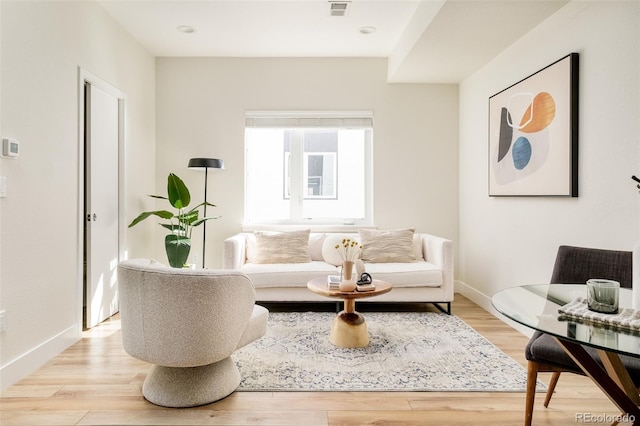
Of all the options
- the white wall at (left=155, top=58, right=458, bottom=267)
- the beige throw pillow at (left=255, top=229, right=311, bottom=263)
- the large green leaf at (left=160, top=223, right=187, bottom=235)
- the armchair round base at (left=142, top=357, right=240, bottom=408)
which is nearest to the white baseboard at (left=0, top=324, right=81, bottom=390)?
the armchair round base at (left=142, top=357, right=240, bottom=408)

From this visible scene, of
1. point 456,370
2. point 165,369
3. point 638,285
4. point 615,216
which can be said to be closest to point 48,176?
point 165,369

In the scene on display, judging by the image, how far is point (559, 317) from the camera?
49.9 inches

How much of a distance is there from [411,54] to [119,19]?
2.76m

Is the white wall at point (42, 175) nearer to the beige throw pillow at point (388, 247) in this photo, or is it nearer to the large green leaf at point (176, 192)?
the large green leaf at point (176, 192)

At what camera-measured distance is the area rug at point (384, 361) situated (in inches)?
86.3

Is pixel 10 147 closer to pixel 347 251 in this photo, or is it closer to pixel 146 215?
pixel 146 215

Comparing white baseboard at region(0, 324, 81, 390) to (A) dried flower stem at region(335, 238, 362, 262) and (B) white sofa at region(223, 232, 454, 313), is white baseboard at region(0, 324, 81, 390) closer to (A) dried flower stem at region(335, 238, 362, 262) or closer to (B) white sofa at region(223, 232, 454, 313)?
(B) white sofa at region(223, 232, 454, 313)

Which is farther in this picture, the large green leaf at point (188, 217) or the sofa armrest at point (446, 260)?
the large green leaf at point (188, 217)

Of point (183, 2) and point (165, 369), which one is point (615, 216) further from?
point (183, 2)

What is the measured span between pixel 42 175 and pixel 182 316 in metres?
1.61

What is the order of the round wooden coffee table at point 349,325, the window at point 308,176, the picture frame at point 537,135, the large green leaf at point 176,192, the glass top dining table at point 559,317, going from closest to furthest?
the glass top dining table at point 559,317 → the picture frame at point 537,135 → the round wooden coffee table at point 349,325 → the large green leaf at point 176,192 → the window at point 308,176

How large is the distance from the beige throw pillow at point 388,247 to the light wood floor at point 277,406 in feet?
5.76

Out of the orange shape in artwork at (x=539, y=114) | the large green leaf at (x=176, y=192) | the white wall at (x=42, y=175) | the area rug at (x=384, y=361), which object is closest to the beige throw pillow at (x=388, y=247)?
the area rug at (x=384, y=361)

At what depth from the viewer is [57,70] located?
267cm
